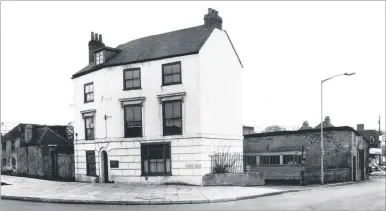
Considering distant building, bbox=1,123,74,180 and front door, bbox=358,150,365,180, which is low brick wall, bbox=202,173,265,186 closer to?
distant building, bbox=1,123,74,180

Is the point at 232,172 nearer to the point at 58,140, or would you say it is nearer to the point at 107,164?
the point at 107,164

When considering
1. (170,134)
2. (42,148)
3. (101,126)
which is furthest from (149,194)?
(42,148)

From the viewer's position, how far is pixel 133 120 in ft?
76.3

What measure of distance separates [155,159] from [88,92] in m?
7.60

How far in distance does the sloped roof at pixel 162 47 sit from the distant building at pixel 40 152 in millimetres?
8054

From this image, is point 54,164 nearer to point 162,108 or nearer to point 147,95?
point 147,95

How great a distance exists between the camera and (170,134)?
72.5 feet

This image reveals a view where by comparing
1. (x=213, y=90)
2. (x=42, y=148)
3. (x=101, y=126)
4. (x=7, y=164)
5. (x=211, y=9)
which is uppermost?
(x=211, y=9)

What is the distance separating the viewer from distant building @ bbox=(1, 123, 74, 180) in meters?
29.7

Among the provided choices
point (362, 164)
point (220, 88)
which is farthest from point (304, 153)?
point (220, 88)

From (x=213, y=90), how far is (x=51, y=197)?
37.4ft

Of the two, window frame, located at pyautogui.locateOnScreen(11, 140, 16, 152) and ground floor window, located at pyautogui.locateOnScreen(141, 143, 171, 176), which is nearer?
ground floor window, located at pyautogui.locateOnScreen(141, 143, 171, 176)

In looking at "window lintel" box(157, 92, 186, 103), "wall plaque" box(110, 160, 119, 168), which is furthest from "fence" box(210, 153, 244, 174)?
"wall plaque" box(110, 160, 119, 168)

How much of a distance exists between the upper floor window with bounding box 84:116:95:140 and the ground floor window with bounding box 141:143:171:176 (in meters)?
4.83
